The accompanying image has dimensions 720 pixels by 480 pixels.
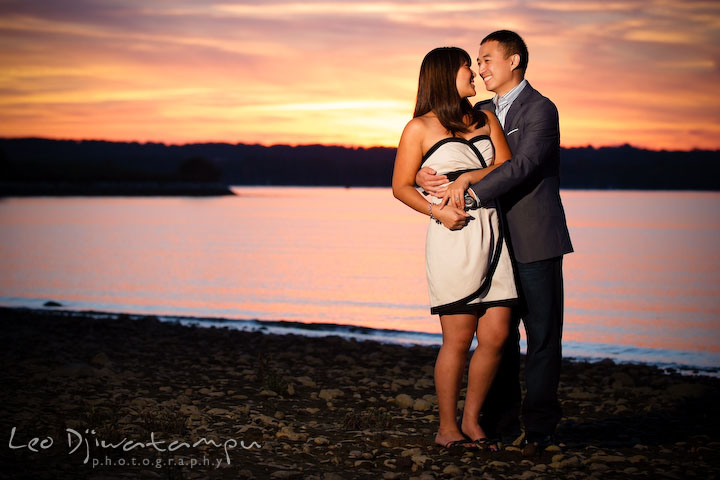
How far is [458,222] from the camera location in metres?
4.56

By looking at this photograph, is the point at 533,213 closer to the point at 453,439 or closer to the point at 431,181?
the point at 431,181

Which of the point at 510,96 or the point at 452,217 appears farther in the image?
the point at 510,96

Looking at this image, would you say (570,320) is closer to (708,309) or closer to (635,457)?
(708,309)

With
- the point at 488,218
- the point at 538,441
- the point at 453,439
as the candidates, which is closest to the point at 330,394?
the point at 453,439

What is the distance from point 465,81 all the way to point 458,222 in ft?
2.80

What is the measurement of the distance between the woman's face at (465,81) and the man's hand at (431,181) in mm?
510

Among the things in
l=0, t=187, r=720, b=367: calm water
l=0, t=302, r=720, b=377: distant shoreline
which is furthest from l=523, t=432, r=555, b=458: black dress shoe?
l=0, t=187, r=720, b=367: calm water

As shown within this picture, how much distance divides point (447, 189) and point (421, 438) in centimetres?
189

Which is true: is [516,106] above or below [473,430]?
above

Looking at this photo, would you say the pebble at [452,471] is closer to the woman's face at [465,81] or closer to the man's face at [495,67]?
the woman's face at [465,81]

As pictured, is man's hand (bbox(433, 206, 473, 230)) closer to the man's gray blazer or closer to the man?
the man

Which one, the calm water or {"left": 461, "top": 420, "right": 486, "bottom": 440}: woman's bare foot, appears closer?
{"left": 461, "top": 420, "right": 486, "bottom": 440}: woman's bare foot

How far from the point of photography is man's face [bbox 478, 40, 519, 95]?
4.79m

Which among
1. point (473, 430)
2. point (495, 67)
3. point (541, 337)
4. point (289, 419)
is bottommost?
point (289, 419)
